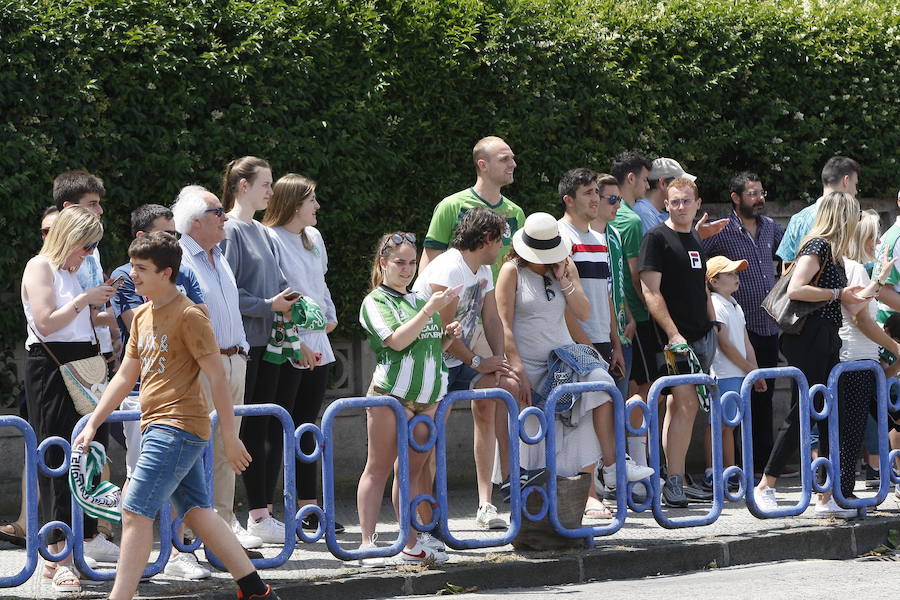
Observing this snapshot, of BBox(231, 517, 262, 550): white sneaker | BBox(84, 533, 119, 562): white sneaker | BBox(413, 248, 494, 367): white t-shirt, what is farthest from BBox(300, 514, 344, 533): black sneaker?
BBox(84, 533, 119, 562): white sneaker

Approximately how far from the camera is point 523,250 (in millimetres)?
8555

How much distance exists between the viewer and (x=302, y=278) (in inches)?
335

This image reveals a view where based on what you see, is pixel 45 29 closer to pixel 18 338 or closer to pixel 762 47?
pixel 18 338

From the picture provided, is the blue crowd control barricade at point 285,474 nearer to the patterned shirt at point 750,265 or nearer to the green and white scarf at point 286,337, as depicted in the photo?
the green and white scarf at point 286,337

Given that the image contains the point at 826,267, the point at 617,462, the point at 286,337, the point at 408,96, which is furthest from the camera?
the point at 408,96

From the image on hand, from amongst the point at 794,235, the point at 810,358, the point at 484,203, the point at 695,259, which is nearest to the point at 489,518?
the point at 484,203

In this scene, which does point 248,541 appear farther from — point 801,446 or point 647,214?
point 647,214

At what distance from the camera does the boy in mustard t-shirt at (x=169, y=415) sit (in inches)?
247

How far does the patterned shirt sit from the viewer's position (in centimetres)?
1064

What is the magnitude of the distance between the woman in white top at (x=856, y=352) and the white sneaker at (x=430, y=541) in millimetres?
2665

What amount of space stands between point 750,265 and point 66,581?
584cm

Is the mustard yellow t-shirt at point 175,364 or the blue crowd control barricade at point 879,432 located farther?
the blue crowd control barricade at point 879,432

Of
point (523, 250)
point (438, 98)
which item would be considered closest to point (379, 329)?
point (523, 250)

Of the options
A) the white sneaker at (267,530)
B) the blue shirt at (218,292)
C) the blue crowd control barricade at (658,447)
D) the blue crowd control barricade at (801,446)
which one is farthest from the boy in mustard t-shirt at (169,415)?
the blue crowd control barricade at (801,446)
